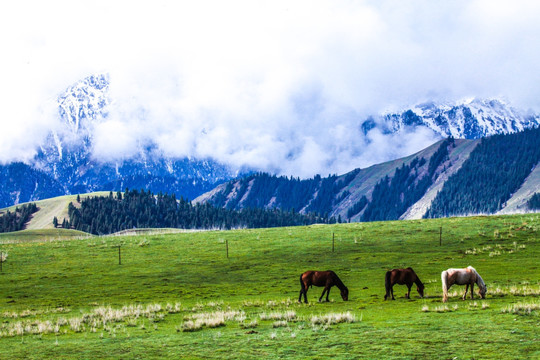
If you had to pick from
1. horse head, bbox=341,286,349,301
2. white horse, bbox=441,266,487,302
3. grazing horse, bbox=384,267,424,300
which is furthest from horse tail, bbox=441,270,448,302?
horse head, bbox=341,286,349,301

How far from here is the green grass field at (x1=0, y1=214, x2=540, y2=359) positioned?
72.1ft

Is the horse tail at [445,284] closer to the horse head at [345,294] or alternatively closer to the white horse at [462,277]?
the white horse at [462,277]

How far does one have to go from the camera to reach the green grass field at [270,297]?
22.0 m

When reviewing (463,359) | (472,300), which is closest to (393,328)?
(463,359)

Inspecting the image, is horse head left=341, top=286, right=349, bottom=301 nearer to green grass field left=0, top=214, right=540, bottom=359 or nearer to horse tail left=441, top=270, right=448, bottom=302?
green grass field left=0, top=214, right=540, bottom=359

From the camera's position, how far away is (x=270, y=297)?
140 feet

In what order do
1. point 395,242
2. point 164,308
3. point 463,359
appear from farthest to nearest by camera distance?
point 395,242
point 164,308
point 463,359

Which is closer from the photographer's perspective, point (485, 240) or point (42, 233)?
point (485, 240)

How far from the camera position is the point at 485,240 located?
2707 inches

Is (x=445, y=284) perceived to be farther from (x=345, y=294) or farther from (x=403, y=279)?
(x=345, y=294)

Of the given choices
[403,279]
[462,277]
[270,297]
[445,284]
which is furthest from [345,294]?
[462,277]

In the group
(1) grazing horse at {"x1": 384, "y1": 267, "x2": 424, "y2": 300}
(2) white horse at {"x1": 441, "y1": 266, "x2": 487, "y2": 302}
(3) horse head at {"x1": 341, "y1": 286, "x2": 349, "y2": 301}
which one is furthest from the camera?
(3) horse head at {"x1": 341, "y1": 286, "x2": 349, "y2": 301}

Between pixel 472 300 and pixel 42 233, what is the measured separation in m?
153

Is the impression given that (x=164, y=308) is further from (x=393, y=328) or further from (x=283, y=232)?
(x=283, y=232)
